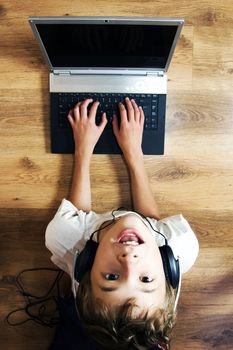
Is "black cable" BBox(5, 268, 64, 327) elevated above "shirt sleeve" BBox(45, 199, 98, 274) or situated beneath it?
situated beneath

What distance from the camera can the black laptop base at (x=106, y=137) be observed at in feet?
3.65

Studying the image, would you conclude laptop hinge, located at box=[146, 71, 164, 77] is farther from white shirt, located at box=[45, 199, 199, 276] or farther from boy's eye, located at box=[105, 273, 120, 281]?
boy's eye, located at box=[105, 273, 120, 281]

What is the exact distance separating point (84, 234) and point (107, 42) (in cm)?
50

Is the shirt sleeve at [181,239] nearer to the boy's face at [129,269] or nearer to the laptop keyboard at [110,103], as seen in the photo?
the boy's face at [129,269]

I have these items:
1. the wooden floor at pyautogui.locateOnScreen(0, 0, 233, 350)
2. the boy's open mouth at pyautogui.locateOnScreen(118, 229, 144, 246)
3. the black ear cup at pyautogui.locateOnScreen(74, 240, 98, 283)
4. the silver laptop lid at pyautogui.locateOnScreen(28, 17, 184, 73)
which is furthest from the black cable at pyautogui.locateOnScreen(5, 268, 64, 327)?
the silver laptop lid at pyautogui.locateOnScreen(28, 17, 184, 73)

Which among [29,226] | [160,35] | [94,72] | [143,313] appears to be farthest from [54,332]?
[160,35]

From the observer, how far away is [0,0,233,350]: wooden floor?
112 cm

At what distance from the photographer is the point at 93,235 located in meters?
1.03

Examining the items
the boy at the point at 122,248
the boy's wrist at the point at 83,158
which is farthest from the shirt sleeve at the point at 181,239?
the boy's wrist at the point at 83,158

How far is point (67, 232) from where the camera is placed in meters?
1.05

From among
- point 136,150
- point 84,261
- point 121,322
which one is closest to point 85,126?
point 136,150

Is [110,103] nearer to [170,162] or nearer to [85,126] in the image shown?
[85,126]

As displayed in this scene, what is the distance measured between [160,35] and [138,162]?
36 cm

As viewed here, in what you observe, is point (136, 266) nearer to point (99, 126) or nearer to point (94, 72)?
point (99, 126)
